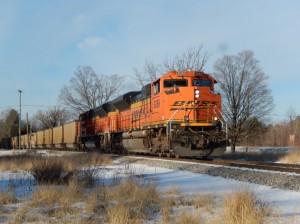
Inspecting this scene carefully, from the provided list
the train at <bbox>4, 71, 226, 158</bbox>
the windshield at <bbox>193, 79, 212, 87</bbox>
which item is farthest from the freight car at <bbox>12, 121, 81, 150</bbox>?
the windshield at <bbox>193, 79, 212, 87</bbox>

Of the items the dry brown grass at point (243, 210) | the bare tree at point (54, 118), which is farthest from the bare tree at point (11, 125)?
the dry brown grass at point (243, 210)

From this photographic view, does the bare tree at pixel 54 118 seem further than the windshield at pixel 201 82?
Yes

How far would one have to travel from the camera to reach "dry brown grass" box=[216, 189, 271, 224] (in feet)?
16.2

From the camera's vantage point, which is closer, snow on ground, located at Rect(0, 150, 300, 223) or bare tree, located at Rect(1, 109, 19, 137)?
snow on ground, located at Rect(0, 150, 300, 223)

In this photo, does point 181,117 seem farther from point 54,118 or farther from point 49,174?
point 54,118

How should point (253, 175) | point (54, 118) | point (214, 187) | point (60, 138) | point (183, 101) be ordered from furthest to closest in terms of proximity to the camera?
point (54, 118) → point (60, 138) → point (183, 101) → point (253, 175) → point (214, 187)

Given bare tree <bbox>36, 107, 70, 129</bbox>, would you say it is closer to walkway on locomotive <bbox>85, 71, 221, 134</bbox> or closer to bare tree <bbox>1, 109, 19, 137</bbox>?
bare tree <bbox>1, 109, 19, 137</bbox>

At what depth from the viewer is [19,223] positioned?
5.38 meters

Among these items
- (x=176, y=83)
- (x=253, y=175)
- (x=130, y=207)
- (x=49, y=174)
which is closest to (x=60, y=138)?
(x=176, y=83)

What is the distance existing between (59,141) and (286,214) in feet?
137

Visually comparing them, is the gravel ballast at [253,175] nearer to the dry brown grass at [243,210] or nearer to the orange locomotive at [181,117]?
the dry brown grass at [243,210]

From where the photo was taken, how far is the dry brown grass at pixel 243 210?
4949mm

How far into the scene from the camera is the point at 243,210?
5352 mm

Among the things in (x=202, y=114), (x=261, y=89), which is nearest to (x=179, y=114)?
(x=202, y=114)
